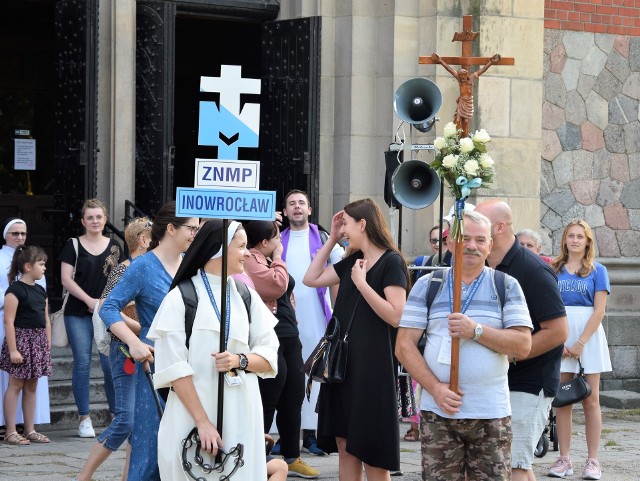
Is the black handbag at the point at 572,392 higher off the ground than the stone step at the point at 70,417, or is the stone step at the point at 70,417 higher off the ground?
the black handbag at the point at 572,392

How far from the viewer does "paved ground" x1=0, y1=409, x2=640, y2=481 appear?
903 centimetres

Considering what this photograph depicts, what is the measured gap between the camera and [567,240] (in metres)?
9.97

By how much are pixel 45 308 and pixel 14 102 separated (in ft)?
22.2

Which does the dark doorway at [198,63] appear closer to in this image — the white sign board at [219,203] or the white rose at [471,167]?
the white rose at [471,167]

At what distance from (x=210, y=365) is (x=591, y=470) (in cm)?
451

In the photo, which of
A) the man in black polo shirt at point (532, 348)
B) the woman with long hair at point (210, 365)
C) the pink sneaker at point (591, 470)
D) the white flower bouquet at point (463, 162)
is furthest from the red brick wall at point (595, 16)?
the woman with long hair at point (210, 365)

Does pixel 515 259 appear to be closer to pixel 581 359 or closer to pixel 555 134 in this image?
pixel 581 359

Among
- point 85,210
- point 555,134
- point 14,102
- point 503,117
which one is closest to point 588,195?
point 555,134

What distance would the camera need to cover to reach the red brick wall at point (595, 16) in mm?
14000

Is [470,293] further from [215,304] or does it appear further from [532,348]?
[215,304]

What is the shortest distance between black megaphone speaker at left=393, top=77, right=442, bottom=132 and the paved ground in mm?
2518

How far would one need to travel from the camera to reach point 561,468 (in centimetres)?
941

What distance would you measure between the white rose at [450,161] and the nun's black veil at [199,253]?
1.18 m

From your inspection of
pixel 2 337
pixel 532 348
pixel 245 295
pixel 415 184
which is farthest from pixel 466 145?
pixel 2 337
